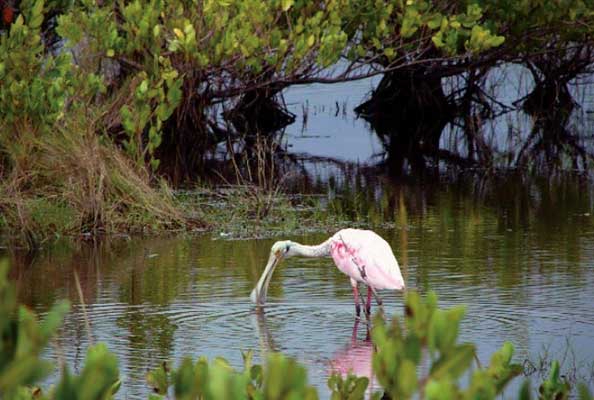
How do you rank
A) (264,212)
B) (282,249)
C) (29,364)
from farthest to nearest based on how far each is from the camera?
1. (264,212)
2. (282,249)
3. (29,364)

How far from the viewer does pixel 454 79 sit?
26312 millimetres

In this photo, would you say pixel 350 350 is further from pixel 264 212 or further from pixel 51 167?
pixel 264 212

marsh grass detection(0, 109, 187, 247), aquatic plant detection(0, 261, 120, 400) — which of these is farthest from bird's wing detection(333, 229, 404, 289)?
aquatic plant detection(0, 261, 120, 400)

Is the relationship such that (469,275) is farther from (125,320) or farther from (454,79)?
(454,79)

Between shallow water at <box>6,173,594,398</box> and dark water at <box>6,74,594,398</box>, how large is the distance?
1cm

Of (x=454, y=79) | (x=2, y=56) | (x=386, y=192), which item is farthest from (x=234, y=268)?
(x=454, y=79)

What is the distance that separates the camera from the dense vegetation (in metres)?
12.5

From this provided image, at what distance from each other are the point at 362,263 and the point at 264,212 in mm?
4447

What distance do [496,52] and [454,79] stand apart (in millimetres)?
4845

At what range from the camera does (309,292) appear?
1011cm

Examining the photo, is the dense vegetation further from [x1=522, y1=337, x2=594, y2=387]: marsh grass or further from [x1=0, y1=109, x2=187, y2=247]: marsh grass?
[x1=522, y1=337, x2=594, y2=387]: marsh grass

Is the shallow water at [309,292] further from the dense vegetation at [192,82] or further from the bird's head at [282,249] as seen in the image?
the dense vegetation at [192,82]

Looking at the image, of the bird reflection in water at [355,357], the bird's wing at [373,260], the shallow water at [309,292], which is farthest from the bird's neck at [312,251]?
the bird reflection in water at [355,357]

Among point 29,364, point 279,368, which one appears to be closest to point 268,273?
point 279,368
